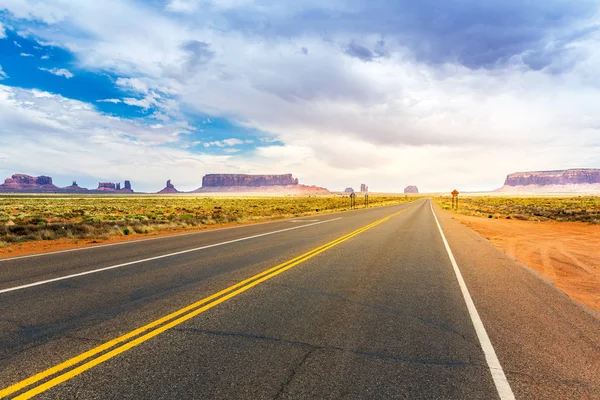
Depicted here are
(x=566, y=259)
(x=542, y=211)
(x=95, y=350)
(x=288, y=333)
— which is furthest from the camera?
(x=542, y=211)

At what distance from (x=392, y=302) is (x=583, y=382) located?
9.27ft

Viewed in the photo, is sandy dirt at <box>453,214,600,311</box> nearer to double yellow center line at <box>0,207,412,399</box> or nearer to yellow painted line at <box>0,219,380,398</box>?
double yellow center line at <box>0,207,412,399</box>

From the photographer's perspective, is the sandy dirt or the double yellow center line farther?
the sandy dirt

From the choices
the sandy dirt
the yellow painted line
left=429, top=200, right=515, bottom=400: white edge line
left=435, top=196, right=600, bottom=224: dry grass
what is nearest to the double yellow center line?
the yellow painted line

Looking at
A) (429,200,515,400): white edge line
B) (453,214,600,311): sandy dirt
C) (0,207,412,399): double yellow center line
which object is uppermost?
(0,207,412,399): double yellow center line

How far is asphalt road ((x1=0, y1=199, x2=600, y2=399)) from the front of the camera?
10.8ft

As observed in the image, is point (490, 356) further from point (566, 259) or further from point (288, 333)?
point (566, 259)

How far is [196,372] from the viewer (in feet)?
11.5

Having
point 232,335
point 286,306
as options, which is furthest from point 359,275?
point 232,335

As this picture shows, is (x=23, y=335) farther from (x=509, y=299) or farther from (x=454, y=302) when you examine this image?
(x=509, y=299)

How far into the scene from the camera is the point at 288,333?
14.7 feet

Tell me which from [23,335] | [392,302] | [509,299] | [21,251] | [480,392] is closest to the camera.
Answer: [480,392]

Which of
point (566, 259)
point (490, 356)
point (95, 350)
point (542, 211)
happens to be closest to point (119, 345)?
point (95, 350)

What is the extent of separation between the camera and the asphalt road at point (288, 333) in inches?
130
